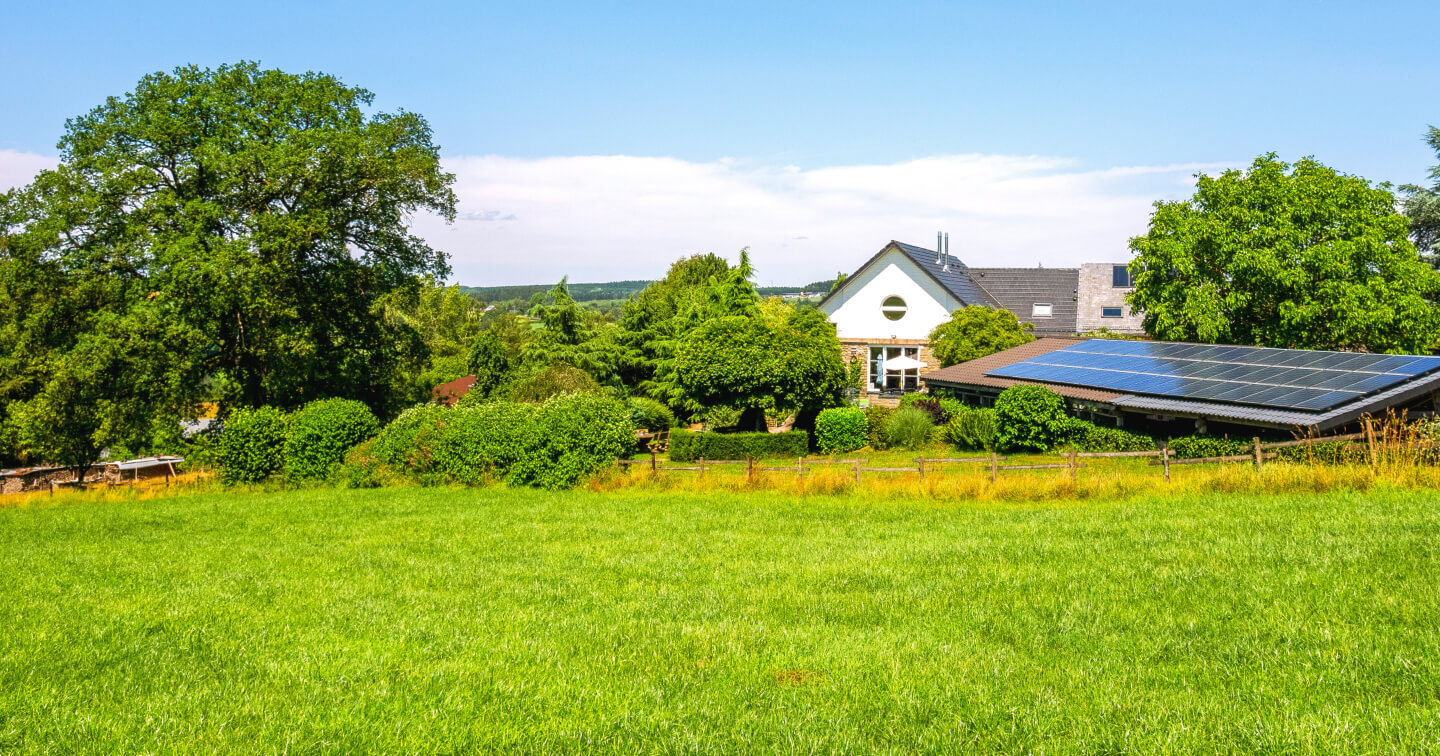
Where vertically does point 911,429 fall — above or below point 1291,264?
below

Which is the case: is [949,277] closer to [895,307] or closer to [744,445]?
[895,307]

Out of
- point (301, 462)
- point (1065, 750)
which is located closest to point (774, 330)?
point (301, 462)

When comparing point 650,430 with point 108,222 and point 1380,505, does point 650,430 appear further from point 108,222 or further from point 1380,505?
point 1380,505

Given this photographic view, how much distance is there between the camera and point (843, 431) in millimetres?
34906

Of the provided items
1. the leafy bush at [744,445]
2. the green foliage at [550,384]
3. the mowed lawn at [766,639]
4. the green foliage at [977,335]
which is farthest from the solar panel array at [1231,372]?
the green foliage at [550,384]

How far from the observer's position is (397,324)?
3903 centimetres

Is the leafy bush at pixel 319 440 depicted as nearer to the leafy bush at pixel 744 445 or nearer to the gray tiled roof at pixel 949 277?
the leafy bush at pixel 744 445

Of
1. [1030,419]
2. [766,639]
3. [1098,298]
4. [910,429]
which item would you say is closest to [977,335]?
[910,429]

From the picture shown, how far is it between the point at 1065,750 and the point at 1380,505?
12993mm

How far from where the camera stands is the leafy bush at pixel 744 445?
113ft

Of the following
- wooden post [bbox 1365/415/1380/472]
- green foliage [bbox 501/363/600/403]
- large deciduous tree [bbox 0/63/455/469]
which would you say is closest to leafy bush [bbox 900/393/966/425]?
green foliage [bbox 501/363/600/403]

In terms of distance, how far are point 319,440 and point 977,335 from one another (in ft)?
97.6

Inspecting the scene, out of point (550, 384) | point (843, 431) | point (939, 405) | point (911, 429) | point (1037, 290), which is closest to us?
point (911, 429)

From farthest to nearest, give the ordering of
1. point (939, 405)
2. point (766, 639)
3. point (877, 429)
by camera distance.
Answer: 1. point (939, 405)
2. point (877, 429)
3. point (766, 639)
